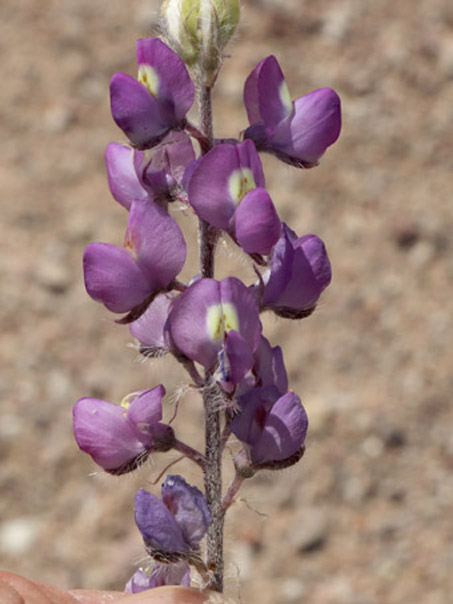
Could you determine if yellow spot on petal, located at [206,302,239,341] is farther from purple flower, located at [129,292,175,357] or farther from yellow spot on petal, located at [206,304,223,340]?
purple flower, located at [129,292,175,357]

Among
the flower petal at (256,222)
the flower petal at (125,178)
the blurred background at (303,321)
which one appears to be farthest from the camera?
the blurred background at (303,321)

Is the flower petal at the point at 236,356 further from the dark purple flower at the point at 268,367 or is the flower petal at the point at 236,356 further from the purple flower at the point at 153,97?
the purple flower at the point at 153,97

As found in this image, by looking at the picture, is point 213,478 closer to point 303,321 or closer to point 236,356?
point 236,356

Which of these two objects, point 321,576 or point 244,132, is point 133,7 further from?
point 244,132

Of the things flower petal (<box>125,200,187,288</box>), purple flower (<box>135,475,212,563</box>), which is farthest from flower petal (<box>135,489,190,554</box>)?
flower petal (<box>125,200,187,288</box>)

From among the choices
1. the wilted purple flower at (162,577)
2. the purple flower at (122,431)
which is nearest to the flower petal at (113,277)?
the purple flower at (122,431)

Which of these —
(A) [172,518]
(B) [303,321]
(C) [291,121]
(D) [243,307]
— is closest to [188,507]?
(A) [172,518]

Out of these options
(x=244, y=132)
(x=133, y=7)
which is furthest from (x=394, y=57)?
(x=244, y=132)
